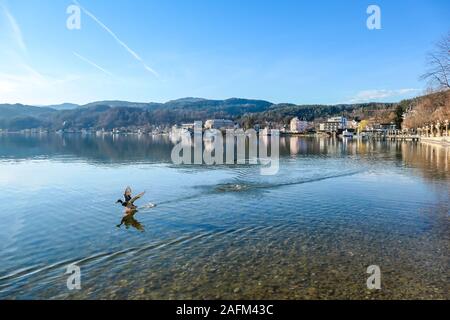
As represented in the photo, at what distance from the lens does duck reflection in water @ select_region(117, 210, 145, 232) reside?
55.3 ft

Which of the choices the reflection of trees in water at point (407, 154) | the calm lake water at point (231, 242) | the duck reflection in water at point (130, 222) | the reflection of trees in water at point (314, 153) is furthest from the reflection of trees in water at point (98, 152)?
the duck reflection in water at point (130, 222)

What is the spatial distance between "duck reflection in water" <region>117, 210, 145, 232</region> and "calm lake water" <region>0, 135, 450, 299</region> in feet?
0.43

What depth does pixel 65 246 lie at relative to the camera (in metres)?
14.4

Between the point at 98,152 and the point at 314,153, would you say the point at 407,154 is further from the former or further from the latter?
the point at 98,152

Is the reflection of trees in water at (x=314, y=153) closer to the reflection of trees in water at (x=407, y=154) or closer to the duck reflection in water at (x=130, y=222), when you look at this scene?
the reflection of trees in water at (x=407, y=154)

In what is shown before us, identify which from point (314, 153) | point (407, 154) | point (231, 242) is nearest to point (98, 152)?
point (314, 153)

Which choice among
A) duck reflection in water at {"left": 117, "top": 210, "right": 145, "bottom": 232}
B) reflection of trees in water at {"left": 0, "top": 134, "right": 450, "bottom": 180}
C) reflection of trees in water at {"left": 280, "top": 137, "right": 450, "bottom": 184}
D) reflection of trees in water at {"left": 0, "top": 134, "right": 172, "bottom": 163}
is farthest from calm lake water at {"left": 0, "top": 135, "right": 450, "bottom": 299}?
reflection of trees in water at {"left": 0, "top": 134, "right": 172, "bottom": 163}

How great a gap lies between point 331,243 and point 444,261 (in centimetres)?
362

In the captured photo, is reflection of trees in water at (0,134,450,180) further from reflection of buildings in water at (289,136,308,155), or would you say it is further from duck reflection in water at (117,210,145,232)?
duck reflection in water at (117,210,145,232)

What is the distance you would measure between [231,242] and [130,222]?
17.8ft

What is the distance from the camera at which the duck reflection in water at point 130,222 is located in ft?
55.3

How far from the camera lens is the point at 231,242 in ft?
47.9
